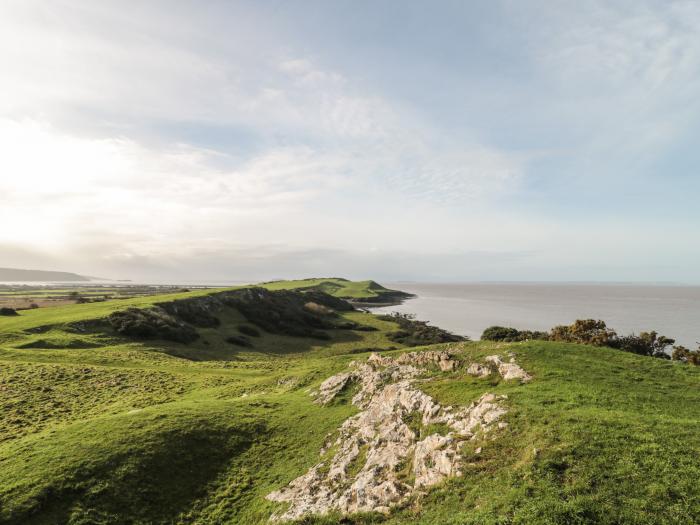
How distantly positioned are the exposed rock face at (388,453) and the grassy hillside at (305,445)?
2.67 feet

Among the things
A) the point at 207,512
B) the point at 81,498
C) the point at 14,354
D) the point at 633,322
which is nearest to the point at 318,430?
the point at 207,512

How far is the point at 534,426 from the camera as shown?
1500 centimetres

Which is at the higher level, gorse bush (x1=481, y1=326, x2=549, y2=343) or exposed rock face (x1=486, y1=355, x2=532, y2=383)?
exposed rock face (x1=486, y1=355, x2=532, y2=383)

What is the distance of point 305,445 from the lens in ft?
73.6

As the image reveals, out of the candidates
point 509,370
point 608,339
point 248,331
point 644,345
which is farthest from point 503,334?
point 248,331

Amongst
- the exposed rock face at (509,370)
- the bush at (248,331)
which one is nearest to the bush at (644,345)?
the exposed rock face at (509,370)

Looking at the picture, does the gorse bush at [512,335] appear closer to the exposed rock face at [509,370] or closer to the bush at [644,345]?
the bush at [644,345]

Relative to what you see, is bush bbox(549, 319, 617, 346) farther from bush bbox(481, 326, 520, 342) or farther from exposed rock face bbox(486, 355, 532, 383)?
exposed rock face bbox(486, 355, 532, 383)

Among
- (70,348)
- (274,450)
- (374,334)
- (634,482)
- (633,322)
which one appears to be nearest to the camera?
(634,482)

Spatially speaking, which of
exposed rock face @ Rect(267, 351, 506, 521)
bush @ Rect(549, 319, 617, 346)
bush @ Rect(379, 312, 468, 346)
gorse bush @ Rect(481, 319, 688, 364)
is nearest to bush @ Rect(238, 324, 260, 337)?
bush @ Rect(379, 312, 468, 346)

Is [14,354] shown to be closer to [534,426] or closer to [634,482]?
[534,426]

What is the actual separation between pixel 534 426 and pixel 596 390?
6.52 meters

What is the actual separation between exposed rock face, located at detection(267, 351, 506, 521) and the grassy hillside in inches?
32.0

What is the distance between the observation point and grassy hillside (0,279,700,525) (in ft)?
37.6
